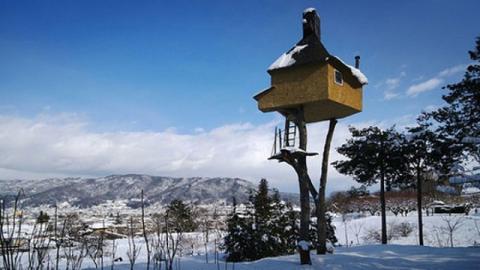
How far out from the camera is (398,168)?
21.7 m

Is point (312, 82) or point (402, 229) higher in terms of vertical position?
point (312, 82)

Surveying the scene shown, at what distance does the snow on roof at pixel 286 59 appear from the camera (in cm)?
1308

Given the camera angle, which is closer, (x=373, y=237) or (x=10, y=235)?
(x=10, y=235)

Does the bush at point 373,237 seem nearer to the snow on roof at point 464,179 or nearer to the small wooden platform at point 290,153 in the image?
the small wooden platform at point 290,153

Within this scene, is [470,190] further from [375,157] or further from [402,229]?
[402,229]

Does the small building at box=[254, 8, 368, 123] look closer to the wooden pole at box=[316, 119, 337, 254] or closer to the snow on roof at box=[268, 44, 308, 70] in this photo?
the snow on roof at box=[268, 44, 308, 70]

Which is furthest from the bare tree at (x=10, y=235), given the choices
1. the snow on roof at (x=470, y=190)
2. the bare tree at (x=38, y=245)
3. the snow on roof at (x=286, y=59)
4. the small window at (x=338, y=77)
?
the small window at (x=338, y=77)

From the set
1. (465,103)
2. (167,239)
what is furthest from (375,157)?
(167,239)

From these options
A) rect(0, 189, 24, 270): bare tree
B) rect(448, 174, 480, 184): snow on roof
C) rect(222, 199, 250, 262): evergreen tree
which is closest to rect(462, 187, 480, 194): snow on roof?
rect(448, 174, 480, 184): snow on roof

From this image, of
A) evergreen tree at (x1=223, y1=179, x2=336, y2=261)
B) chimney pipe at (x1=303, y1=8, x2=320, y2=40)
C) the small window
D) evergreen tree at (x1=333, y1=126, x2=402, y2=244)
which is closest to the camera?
the small window

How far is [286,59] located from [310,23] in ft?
6.17

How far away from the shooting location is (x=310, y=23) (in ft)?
45.7

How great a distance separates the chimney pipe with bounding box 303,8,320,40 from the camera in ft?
45.5

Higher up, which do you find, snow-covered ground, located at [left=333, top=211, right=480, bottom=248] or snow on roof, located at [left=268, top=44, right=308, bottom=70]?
snow on roof, located at [left=268, top=44, right=308, bottom=70]
